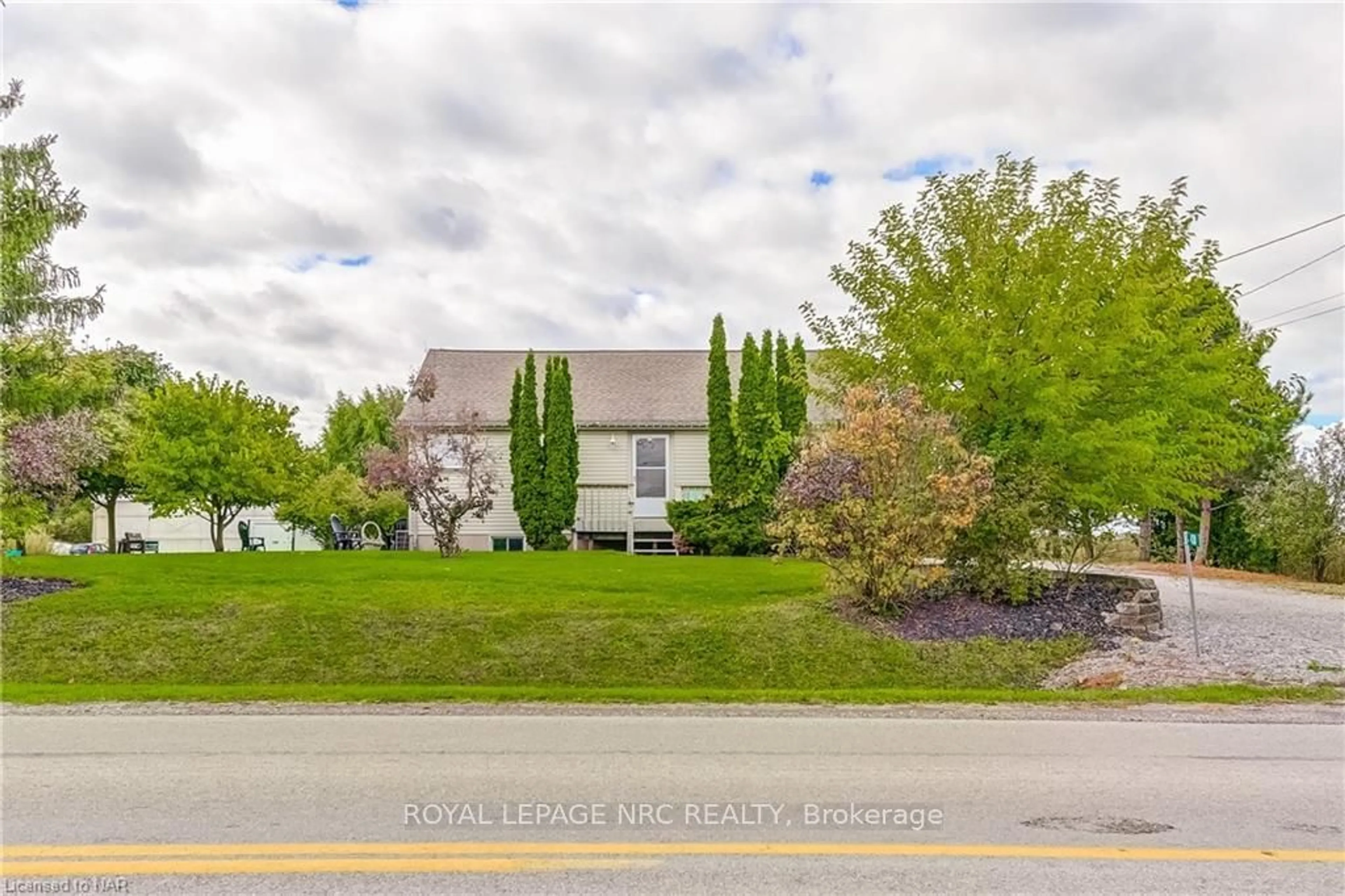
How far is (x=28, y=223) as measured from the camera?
48.9 ft

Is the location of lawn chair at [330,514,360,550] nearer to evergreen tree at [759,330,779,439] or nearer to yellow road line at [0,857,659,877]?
evergreen tree at [759,330,779,439]

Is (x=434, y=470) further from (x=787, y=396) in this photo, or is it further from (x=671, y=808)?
(x=671, y=808)

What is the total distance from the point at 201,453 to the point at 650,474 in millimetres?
11365

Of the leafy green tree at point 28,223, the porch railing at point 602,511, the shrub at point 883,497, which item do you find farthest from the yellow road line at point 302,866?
the porch railing at point 602,511

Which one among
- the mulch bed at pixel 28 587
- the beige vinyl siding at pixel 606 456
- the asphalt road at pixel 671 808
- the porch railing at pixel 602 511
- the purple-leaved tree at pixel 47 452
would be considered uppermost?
the beige vinyl siding at pixel 606 456

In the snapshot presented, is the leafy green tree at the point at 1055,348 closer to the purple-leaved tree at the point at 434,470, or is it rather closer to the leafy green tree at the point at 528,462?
the purple-leaved tree at the point at 434,470

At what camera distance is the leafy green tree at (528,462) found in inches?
988

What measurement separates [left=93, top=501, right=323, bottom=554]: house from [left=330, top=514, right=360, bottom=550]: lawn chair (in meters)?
5.47

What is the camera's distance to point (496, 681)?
10914 millimetres

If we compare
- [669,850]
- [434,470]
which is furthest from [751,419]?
[669,850]

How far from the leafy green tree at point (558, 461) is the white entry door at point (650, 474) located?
86.2 inches

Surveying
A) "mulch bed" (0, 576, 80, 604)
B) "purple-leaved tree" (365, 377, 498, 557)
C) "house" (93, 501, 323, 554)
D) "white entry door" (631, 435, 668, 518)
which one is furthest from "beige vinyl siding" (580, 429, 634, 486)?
"mulch bed" (0, 576, 80, 604)

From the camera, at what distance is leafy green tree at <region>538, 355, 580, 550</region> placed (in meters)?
25.1

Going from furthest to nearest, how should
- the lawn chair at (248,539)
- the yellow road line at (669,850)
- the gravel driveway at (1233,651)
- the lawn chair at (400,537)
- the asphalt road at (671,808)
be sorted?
the lawn chair at (248,539), the lawn chair at (400,537), the gravel driveway at (1233,651), the yellow road line at (669,850), the asphalt road at (671,808)
